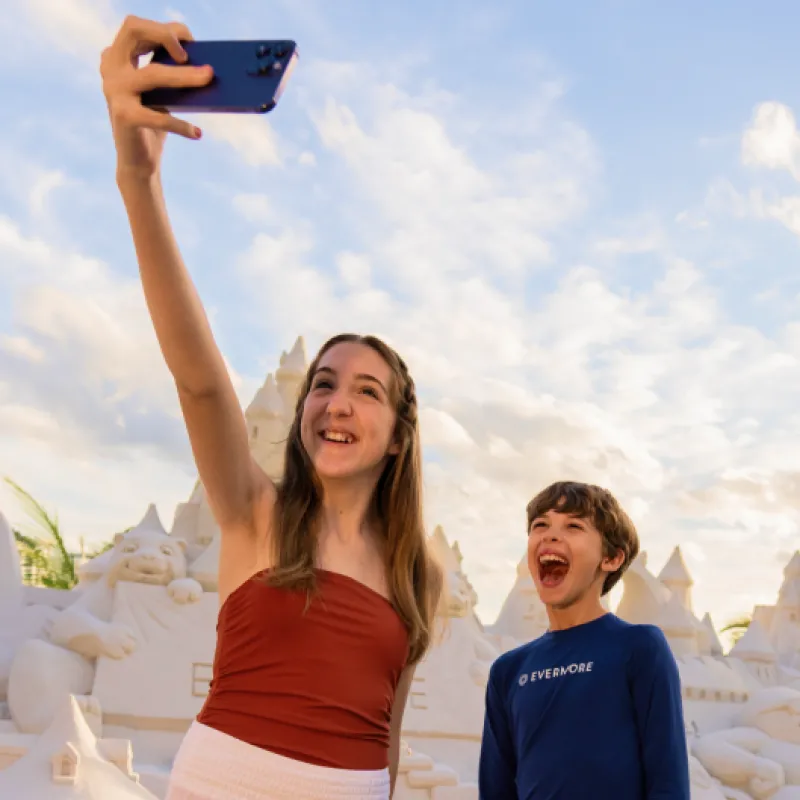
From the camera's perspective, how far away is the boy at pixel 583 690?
7.59 ft

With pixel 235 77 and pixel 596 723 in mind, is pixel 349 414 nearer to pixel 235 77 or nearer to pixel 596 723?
pixel 235 77

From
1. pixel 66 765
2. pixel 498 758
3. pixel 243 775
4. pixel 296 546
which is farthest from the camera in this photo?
pixel 66 765

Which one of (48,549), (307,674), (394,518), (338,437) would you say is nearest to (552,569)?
(394,518)

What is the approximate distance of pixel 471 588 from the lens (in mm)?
11711

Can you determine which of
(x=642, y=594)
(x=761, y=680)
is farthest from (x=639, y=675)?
(x=761, y=680)

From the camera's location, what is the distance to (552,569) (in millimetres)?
2670

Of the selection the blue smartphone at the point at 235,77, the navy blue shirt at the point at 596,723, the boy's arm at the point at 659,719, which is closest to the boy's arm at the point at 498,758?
the navy blue shirt at the point at 596,723

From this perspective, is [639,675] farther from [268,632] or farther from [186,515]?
[186,515]

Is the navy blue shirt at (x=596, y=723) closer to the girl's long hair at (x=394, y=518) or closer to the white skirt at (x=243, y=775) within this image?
the girl's long hair at (x=394, y=518)

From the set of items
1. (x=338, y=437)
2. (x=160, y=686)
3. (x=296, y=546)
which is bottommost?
(x=296, y=546)

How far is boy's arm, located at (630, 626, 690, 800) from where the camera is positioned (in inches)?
89.7

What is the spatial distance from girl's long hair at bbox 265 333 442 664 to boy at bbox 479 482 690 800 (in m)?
0.59

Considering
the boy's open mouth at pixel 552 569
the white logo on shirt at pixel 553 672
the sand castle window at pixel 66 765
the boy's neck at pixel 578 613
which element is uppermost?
the boy's open mouth at pixel 552 569

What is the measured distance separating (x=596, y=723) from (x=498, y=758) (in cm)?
36
